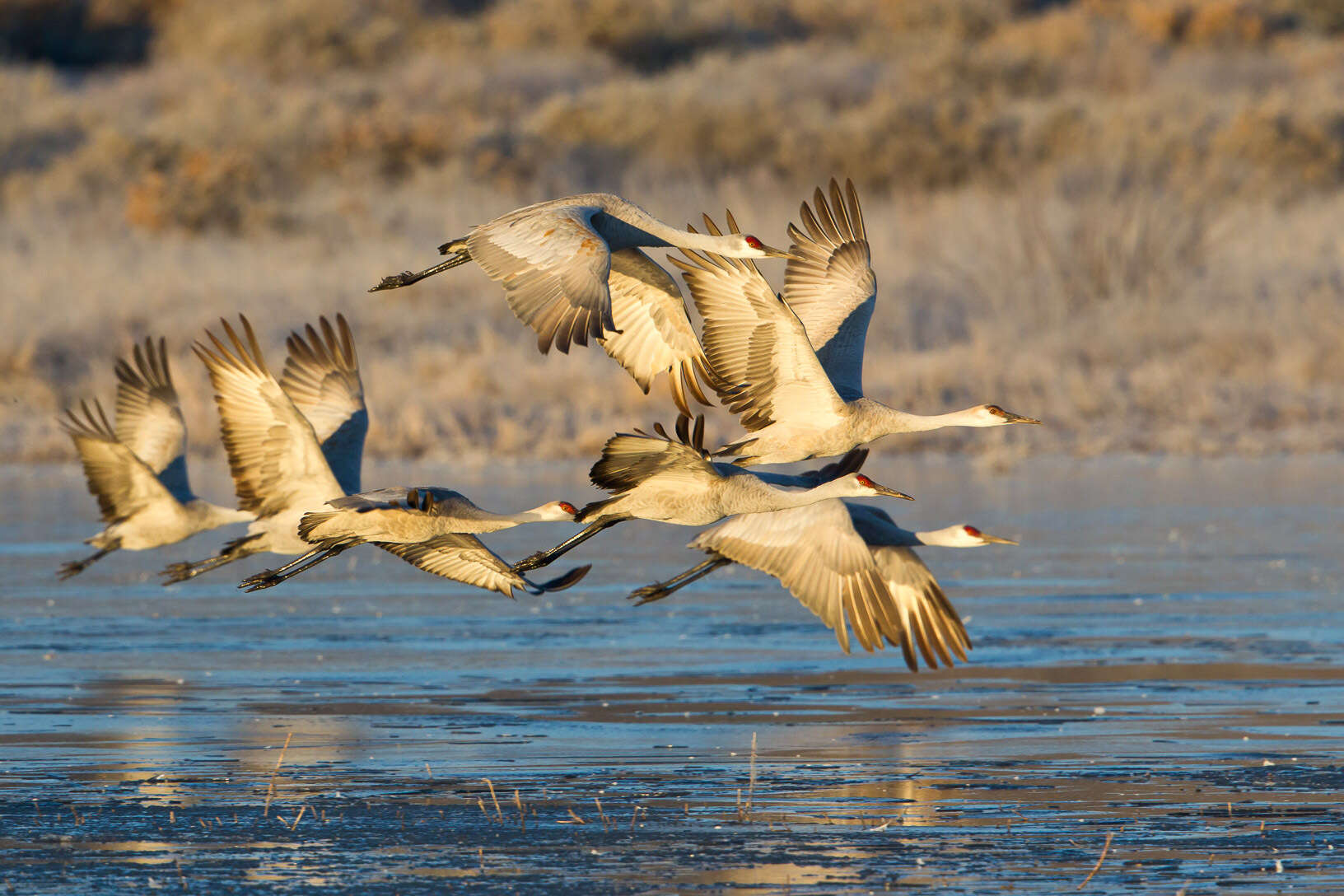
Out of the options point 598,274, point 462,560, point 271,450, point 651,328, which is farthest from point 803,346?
point 271,450

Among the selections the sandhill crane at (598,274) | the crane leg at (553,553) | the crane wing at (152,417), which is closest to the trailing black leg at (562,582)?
the crane leg at (553,553)

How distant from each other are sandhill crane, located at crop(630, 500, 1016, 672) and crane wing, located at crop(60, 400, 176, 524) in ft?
11.7

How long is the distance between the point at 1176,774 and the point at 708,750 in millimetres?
1875

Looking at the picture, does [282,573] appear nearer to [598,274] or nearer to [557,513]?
[557,513]

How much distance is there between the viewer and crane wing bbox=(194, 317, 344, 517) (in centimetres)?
1007

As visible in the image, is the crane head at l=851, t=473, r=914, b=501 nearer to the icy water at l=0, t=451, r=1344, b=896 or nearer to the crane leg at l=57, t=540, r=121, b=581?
the icy water at l=0, t=451, r=1344, b=896

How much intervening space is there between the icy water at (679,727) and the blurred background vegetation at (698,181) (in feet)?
19.9

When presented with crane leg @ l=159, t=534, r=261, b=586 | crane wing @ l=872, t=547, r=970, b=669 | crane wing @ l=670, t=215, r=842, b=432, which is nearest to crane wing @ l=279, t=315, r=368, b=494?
crane leg @ l=159, t=534, r=261, b=586

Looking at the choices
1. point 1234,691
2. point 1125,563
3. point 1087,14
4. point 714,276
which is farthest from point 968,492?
point 1087,14

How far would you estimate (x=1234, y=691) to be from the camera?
429 inches

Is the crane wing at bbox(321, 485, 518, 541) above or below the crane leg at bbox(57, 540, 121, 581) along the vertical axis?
above

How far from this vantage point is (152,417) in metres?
12.9

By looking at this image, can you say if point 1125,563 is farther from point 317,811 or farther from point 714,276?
point 317,811

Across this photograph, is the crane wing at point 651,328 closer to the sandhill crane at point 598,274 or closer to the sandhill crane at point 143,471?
the sandhill crane at point 598,274
